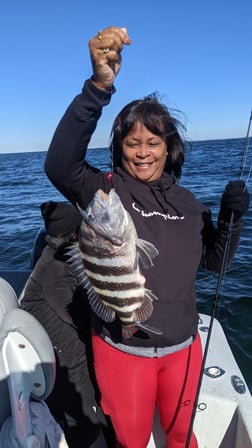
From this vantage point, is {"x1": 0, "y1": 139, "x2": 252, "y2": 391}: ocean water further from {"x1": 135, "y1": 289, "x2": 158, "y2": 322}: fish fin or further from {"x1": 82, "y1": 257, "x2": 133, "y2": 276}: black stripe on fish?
{"x1": 82, "y1": 257, "x2": 133, "y2": 276}: black stripe on fish

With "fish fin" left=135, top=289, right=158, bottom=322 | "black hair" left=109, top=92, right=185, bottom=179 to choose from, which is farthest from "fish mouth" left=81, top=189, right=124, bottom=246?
"black hair" left=109, top=92, right=185, bottom=179

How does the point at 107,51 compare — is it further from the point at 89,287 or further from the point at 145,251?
the point at 89,287

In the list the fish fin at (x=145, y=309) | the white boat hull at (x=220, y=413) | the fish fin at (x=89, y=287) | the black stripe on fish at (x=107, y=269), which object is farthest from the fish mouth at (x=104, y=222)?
the white boat hull at (x=220, y=413)

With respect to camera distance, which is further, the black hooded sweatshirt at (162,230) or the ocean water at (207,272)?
the ocean water at (207,272)

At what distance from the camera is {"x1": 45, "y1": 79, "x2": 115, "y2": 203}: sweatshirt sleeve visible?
1543mm

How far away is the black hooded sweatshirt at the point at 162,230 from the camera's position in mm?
1766

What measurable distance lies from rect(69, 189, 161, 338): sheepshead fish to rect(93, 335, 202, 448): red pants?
403 millimetres

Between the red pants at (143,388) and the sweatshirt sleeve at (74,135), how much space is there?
98 centimetres

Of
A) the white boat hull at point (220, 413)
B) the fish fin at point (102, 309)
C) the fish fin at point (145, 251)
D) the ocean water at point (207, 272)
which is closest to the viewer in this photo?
the fish fin at point (145, 251)

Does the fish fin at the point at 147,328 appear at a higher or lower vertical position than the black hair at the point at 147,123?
lower

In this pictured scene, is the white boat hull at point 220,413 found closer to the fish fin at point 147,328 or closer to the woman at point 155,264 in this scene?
the woman at point 155,264

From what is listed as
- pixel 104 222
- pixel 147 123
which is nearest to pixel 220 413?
pixel 104 222

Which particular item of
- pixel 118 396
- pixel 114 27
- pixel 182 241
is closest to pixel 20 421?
pixel 118 396

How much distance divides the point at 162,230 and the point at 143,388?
2.90 ft
